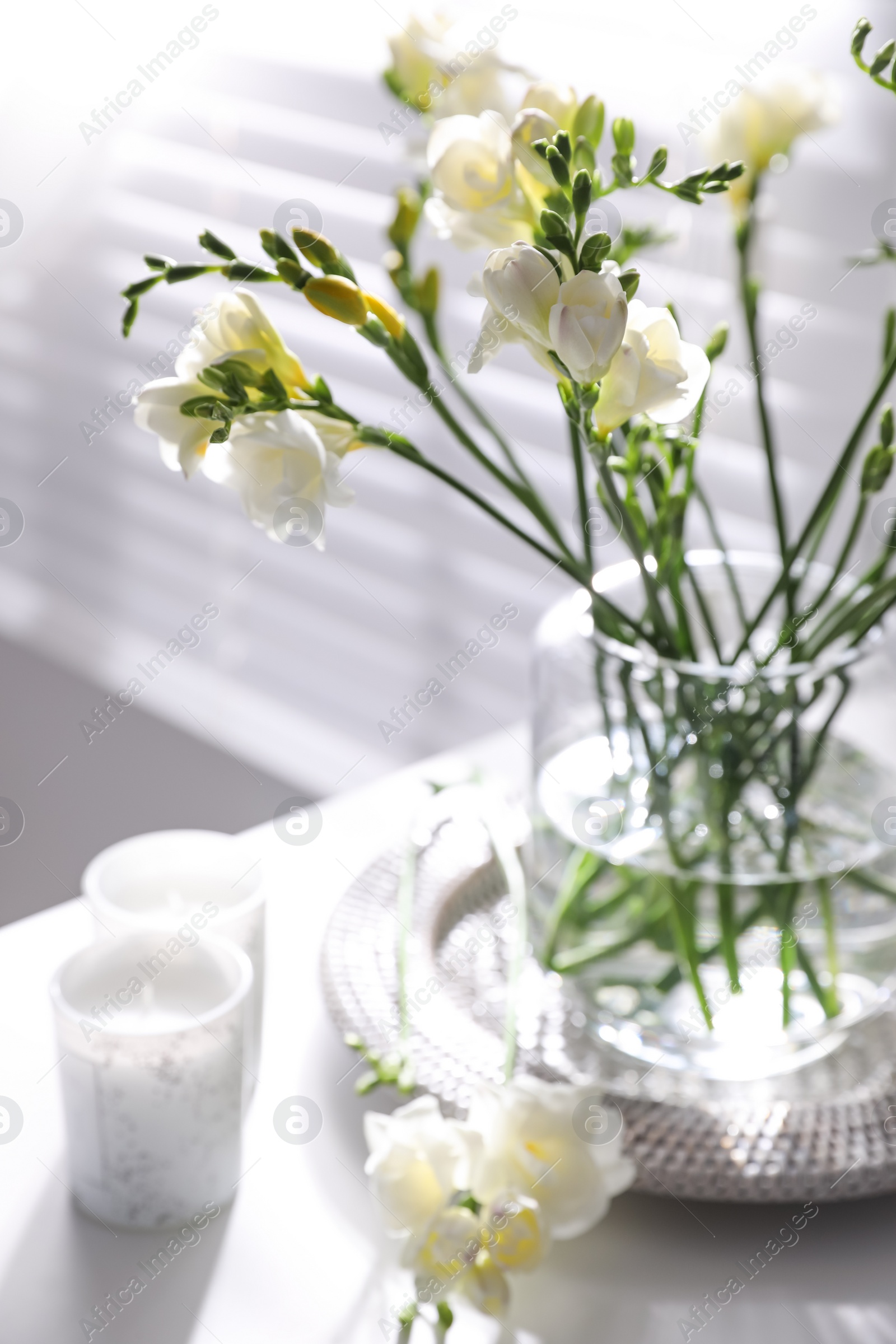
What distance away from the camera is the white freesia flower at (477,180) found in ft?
1.56

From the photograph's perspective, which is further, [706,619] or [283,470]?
[706,619]

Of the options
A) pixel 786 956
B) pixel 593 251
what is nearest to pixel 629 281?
pixel 593 251

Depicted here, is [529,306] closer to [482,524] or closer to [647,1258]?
[647,1258]

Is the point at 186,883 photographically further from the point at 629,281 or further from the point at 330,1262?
the point at 629,281

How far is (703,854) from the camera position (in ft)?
2.05

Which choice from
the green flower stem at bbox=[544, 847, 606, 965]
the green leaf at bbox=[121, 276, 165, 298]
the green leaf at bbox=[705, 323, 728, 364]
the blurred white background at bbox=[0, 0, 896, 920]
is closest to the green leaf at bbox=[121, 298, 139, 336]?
the green leaf at bbox=[121, 276, 165, 298]

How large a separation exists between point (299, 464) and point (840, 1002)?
379 millimetres

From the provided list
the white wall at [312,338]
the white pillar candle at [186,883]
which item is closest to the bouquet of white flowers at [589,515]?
the white pillar candle at [186,883]

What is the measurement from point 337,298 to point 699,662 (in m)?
0.27

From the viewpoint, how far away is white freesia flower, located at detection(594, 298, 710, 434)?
409mm

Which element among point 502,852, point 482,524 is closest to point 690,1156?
point 502,852

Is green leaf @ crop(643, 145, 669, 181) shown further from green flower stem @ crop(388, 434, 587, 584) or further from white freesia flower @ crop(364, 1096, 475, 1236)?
white freesia flower @ crop(364, 1096, 475, 1236)

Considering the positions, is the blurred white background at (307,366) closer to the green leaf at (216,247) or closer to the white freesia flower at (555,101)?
the white freesia flower at (555,101)

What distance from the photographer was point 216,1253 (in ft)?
1.85
